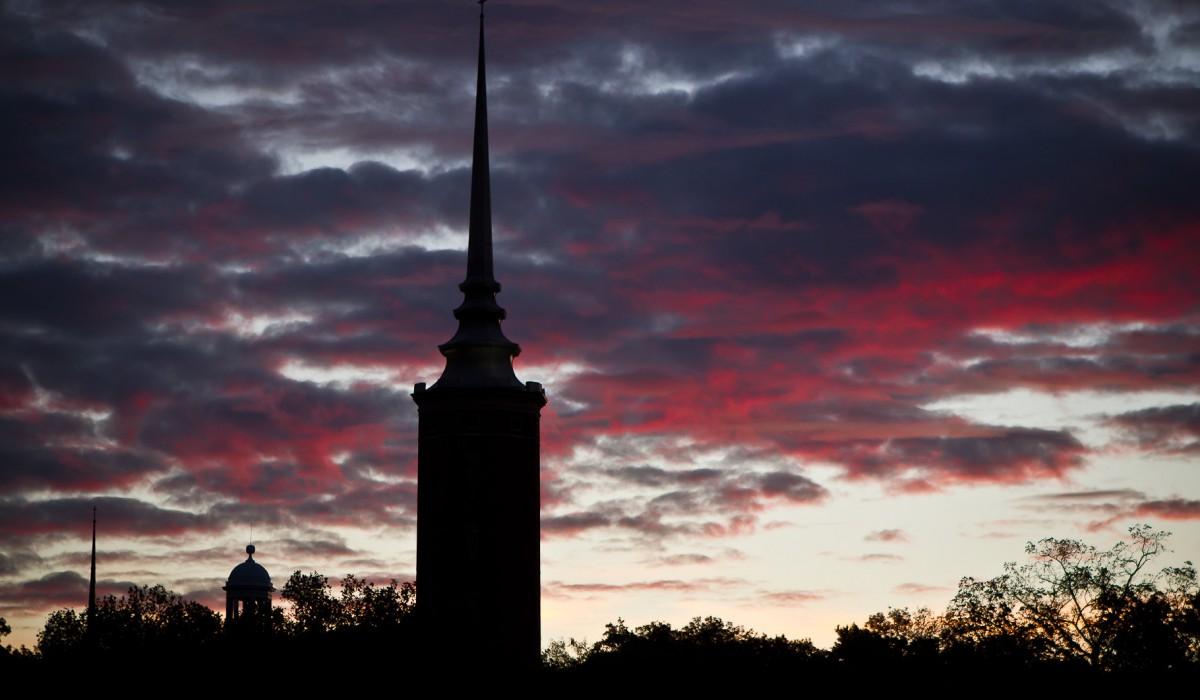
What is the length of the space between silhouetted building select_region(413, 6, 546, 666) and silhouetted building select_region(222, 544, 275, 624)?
35.0 meters

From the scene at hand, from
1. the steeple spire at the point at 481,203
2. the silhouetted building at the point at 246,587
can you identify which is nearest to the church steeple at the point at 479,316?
the steeple spire at the point at 481,203

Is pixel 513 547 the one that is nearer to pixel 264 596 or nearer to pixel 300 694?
pixel 300 694

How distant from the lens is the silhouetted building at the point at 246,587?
146 m

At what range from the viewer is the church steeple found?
116 metres

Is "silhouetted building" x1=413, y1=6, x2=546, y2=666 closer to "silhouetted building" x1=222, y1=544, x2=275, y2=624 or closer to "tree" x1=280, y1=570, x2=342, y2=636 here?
"tree" x1=280, y1=570, x2=342, y2=636

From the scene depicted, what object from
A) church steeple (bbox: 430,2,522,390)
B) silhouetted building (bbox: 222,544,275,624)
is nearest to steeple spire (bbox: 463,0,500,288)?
church steeple (bbox: 430,2,522,390)

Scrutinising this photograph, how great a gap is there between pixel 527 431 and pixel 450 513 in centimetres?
663

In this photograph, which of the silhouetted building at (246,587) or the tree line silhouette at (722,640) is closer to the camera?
the tree line silhouette at (722,640)

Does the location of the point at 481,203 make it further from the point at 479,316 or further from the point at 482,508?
the point at 482,508

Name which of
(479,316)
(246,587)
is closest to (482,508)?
(479,316)

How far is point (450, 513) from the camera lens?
373ft

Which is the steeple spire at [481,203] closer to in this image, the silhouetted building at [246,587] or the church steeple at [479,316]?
the church steeple at [479,316]

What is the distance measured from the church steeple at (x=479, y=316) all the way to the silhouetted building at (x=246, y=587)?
36.9 metres

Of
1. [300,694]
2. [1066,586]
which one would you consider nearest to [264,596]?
[300,694]
